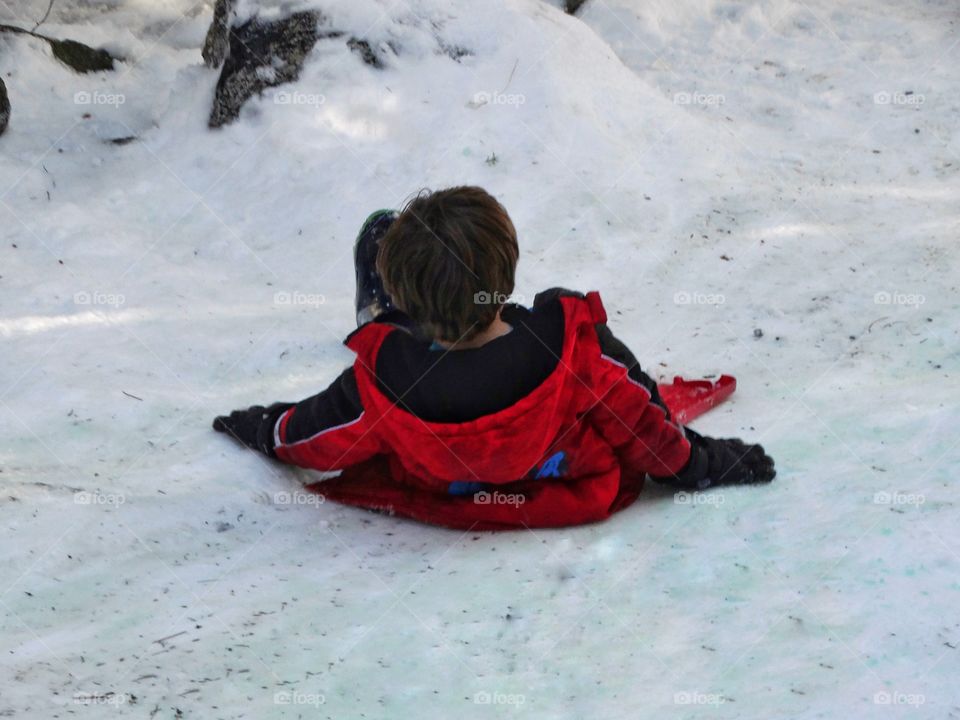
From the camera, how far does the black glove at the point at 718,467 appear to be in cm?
281

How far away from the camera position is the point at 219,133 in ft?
17.4

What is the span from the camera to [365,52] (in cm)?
531

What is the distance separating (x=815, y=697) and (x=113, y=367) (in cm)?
271

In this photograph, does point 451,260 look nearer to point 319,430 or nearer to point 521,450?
point 521,450

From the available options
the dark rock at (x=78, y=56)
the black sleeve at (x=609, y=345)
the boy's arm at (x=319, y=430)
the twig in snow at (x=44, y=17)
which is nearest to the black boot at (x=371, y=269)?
the boy's arm at (x=319, y=430)

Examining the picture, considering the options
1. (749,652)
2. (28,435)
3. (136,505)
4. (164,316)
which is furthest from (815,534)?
(164,316)

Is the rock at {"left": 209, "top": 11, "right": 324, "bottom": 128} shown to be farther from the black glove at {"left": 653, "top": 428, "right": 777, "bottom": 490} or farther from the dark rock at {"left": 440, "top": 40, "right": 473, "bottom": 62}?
the black glove at {"left": 653, "top": 428, "right": 777, "bottom": 490}

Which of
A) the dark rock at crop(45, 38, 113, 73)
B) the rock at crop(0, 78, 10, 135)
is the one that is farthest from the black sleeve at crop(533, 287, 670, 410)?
the dark rock at crop(45, 38, 113, 73)

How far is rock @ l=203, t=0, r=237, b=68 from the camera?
552 cm

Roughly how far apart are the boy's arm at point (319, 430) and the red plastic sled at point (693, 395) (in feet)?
3.68

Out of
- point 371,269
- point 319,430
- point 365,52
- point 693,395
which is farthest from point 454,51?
point 319,430

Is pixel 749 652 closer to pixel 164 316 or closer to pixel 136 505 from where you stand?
pixel 136 505

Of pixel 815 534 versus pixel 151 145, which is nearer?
pixel 815 534

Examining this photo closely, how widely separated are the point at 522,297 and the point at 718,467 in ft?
5.44
